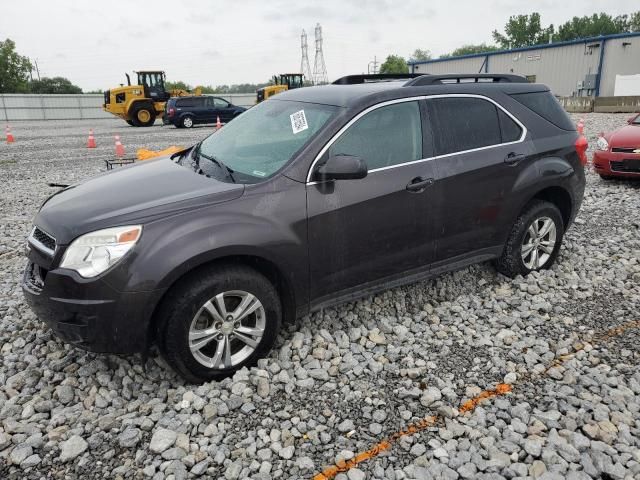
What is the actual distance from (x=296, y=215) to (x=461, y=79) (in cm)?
209

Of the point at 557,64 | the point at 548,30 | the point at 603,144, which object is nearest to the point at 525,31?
the point at 548,30

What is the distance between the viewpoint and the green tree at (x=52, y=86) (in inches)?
2864

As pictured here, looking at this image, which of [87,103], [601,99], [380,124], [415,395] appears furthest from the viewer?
[87,103]

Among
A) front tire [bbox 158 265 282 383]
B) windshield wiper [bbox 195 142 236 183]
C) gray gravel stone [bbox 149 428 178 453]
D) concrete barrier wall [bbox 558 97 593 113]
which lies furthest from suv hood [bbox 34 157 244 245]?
concrete barrier wall [bbox 558 97 593 113]

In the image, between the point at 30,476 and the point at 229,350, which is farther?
the point at 229,350

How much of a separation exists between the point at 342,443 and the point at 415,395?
1.97 feet

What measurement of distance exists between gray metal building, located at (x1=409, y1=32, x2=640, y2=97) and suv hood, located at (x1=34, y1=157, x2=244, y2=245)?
35.0m

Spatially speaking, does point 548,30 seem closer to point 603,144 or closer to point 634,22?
point 634,22

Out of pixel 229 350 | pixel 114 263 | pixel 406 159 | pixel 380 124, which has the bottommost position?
pixel 229 350

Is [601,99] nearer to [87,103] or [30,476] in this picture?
[30,476]

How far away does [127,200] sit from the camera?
3170mm

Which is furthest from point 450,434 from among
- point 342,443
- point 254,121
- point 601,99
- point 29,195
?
point 601,99

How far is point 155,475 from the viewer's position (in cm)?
255

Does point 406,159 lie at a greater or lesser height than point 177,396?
greater
